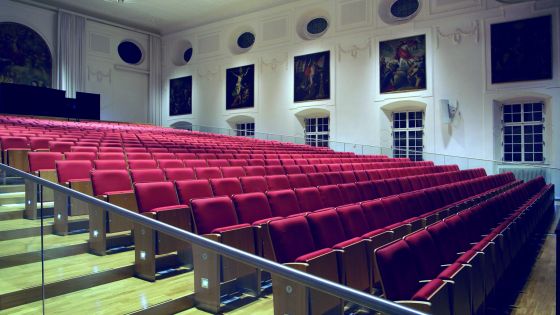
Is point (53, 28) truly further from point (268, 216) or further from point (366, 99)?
point (268, 216)

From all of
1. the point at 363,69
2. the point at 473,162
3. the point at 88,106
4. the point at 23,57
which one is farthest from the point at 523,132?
the point at 23,57

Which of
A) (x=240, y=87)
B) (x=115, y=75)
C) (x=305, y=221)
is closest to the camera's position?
(x=305, y=221)

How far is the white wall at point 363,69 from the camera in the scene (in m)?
7.38

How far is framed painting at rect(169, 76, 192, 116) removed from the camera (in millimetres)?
11656

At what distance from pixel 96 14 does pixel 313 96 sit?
6.00m

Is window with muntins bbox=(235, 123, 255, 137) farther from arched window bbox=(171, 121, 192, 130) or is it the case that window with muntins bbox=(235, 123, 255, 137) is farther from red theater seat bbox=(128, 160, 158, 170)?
red theater seat bbox=(128, 160, 158, 170)

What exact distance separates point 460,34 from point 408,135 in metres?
2.09

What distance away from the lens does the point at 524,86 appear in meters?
7.04

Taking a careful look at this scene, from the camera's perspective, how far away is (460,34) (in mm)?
7645

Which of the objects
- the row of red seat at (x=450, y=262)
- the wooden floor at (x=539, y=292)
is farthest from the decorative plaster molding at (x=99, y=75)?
the wooden floor at (x=539, y=292)

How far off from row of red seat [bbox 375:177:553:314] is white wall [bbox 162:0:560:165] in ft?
18.5

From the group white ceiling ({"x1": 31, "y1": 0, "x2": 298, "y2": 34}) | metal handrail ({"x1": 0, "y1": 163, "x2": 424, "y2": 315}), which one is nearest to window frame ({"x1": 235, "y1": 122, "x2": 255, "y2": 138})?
white ceiling ({"x1": 31, "y1": 0, "x2": 298, "y2": 34})

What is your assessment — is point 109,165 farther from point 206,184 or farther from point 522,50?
point 522,50

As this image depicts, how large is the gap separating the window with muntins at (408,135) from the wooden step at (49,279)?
7.17 meters
